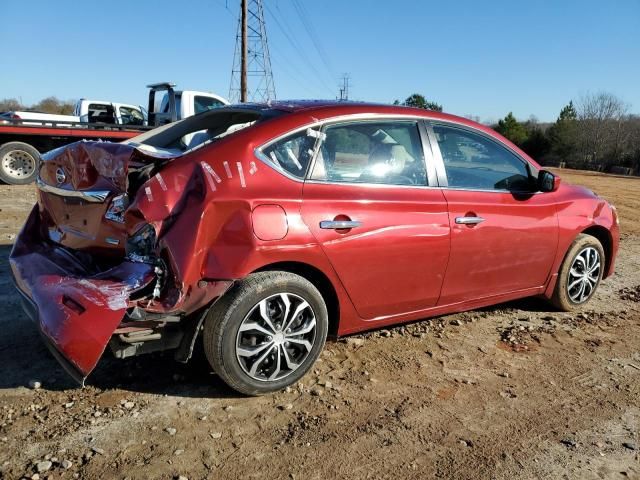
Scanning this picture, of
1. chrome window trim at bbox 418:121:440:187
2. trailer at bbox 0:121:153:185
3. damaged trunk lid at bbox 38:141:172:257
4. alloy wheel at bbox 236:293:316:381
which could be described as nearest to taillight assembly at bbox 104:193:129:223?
damaged trunk lid at bbox 38:141:172:257

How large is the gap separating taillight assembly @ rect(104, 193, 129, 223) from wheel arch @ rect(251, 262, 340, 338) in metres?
0.80

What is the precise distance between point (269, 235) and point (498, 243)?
1.90 m

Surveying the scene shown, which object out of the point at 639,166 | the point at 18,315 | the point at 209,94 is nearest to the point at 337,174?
the point at 18,315

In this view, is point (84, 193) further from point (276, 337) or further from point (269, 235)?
point (276, 337)

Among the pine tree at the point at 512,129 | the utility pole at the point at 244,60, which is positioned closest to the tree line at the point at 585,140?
the pine tree at the point at 512,129

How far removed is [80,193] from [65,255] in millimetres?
436

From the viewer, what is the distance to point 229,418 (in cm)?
293

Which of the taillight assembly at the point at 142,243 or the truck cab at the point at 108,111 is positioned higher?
the truck cab at the point at 108,111

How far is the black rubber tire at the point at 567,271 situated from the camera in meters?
4.67

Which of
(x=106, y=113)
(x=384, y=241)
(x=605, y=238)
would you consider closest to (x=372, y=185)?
(x=384, y=241)

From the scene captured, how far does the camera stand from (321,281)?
3324 mm

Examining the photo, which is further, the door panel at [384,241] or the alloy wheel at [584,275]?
the alloy wheel at [584,275]

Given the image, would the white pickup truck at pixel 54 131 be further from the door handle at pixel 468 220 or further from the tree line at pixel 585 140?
the tree line at pixel 585 140

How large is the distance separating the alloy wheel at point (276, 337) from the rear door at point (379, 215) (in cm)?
36
